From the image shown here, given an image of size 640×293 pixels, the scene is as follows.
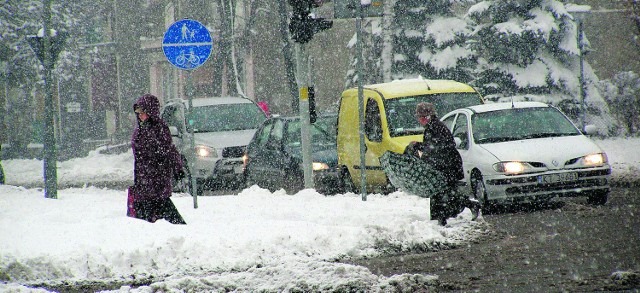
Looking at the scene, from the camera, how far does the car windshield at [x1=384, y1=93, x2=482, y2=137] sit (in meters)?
14.8

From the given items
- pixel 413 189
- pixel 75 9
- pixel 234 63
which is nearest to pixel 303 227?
pixel 413 189

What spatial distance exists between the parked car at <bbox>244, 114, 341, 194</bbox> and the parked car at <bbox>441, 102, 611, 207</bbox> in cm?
335

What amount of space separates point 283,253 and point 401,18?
23421mm

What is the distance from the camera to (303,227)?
10.2 metres

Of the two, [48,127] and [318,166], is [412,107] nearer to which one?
[318,166]

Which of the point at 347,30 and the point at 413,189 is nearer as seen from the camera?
the point at 413,189

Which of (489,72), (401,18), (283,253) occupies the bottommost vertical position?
(283,253)

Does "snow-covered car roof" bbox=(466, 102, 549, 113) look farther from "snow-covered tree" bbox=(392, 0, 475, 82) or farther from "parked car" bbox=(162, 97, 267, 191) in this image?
"snow-covered tree" bbox=(392, 0, 475, 82)

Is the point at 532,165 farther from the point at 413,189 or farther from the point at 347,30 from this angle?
the point at 347,30

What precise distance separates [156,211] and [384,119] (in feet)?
17.3

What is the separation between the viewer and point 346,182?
15836 mm

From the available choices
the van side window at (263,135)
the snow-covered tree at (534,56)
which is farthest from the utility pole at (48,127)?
the snow-covered tree at (534,56)

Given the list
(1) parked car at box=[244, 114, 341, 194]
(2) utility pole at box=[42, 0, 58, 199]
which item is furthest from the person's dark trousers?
(2) utility pole at box=[42, 0, 58, 199]

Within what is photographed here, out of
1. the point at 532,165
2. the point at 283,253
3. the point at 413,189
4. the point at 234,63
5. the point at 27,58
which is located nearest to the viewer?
the point at 283,253
